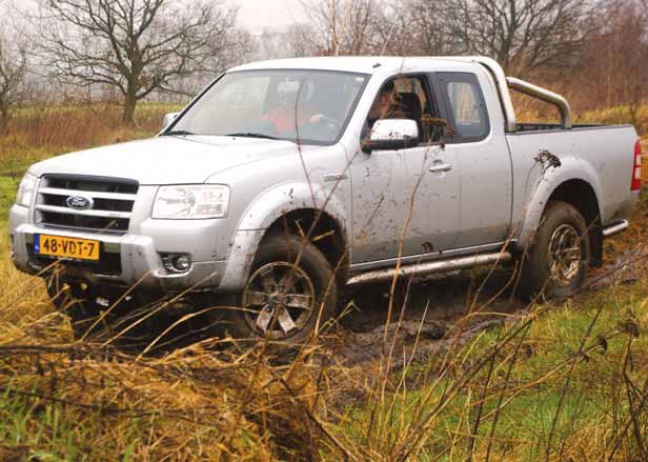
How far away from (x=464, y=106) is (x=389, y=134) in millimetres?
1290

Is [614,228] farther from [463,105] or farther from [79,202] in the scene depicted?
[79,202]

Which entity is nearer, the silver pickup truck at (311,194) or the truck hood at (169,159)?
the silver pickup truck at (311,194)

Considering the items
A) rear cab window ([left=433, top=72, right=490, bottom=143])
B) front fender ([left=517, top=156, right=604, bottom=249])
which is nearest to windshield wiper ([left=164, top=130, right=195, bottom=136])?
rear cab window ([left=433, top=72, right=490, bottom=143])

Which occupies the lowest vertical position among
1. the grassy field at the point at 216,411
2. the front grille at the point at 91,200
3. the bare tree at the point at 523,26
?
the grassy field at the point at 216,411

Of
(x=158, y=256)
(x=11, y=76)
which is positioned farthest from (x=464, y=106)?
(x=11, y=76)

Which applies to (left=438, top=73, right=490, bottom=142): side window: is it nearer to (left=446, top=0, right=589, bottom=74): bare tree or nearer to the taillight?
the taillight

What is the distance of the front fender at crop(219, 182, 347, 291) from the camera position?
598 centimetres

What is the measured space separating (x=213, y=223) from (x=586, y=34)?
147ft

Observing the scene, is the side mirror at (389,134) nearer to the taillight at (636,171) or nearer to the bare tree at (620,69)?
the taillight at (636,171)

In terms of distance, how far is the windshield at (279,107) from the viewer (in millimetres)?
6992

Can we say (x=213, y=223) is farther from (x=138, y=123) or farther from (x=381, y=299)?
(x=138, y=123)

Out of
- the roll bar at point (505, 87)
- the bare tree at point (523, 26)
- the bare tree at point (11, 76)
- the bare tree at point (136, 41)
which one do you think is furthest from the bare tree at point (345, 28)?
the bare tree at point (523, 26)

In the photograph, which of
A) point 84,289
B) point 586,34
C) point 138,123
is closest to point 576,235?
point 84,289

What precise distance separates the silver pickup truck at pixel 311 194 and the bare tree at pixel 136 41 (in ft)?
105
